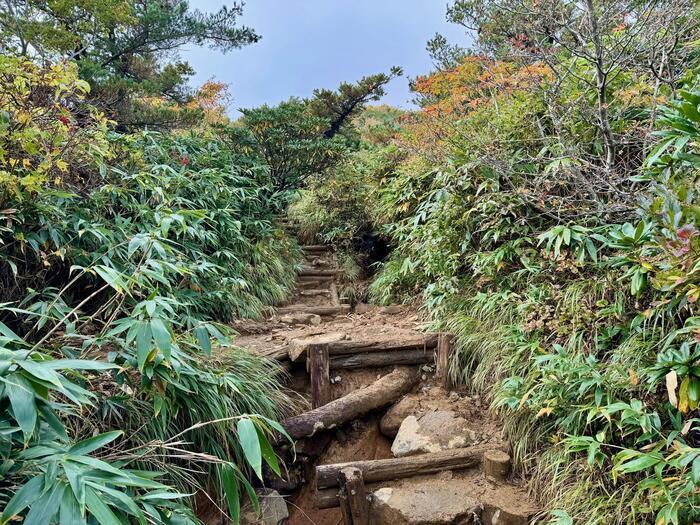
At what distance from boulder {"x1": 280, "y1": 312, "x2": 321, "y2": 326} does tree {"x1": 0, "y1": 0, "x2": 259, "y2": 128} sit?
251 cm

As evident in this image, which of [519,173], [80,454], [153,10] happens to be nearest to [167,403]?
[80,454]

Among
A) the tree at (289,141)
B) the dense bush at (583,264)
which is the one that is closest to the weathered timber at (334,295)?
the dense bush at (583,264)

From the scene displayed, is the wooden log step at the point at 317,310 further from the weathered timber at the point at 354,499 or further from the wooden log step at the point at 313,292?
the weathered timber at the point at 354,499

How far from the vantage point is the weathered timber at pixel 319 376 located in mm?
3113

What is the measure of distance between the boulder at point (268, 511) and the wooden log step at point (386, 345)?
109 cm

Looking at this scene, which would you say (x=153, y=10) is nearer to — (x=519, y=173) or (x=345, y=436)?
(x=519, y=173)

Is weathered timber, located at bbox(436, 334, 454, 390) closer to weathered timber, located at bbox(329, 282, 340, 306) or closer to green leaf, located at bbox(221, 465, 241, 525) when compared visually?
weathered timber, located at bbox(329, 282, 340, 306)

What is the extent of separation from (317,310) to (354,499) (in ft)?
7.93

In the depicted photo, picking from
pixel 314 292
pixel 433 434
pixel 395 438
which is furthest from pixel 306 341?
pixel 314 292

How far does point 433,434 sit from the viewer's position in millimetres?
2688

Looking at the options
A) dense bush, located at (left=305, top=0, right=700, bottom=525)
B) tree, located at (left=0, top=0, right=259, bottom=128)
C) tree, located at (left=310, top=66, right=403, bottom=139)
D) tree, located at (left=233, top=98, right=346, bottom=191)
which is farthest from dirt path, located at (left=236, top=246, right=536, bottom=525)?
tree, located at (left=310, top=66, right=403, bottom=139)

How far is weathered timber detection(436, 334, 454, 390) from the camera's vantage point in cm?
310

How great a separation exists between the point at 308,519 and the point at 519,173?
2805mm

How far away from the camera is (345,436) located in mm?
3000
